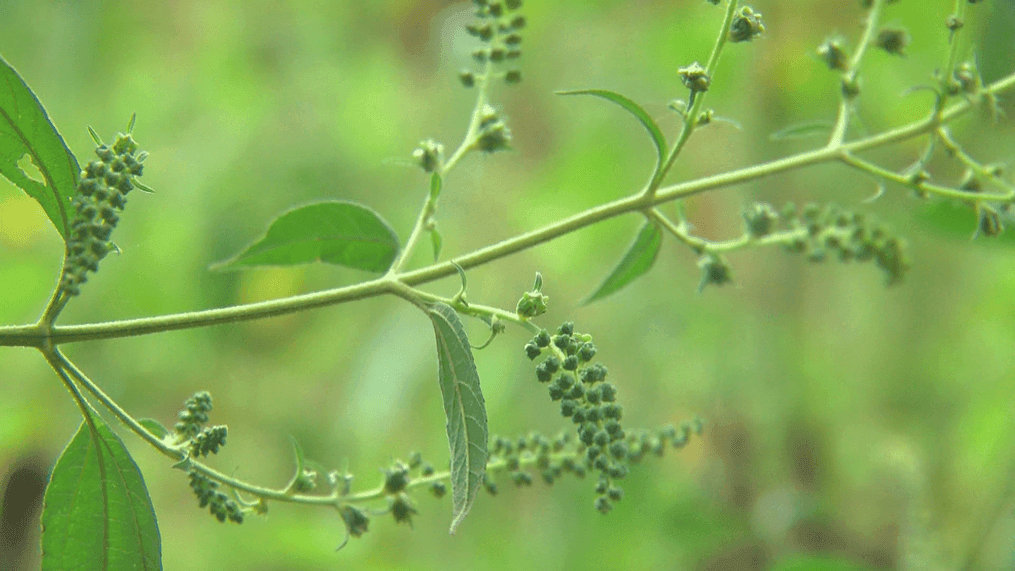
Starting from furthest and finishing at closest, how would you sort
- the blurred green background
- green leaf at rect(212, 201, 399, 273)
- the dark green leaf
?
the blurred green background < the dark green leaf < green leaf at rect(212, 201, 399, 273)

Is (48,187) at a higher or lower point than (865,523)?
lower

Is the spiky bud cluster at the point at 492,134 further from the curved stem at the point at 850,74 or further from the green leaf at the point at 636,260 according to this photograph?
the curved stem at the point at 850,74

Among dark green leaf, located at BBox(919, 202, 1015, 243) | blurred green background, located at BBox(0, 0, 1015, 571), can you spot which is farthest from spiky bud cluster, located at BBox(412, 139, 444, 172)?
blurred green background, located at BBox(0, 0, 1015, 571)

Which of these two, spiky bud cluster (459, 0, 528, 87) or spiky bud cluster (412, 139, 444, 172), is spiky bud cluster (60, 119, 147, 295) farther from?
spiky bud cluster (459, 0, 528, 87)

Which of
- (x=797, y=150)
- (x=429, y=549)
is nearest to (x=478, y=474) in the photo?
(x=429, y=549)

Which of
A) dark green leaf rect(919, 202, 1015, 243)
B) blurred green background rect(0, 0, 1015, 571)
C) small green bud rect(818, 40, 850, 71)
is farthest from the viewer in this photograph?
blurred green background rect(0, 0, 1015, 571)

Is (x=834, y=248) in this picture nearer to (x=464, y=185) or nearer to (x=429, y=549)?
(x=429, y=549)

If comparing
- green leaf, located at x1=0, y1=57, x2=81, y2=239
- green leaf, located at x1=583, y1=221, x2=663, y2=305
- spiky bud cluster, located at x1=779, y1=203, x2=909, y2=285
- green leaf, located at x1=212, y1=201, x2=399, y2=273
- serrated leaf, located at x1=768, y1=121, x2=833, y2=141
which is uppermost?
serrated leaf, located at x1=768, y1=121, x2=833, y2=141
